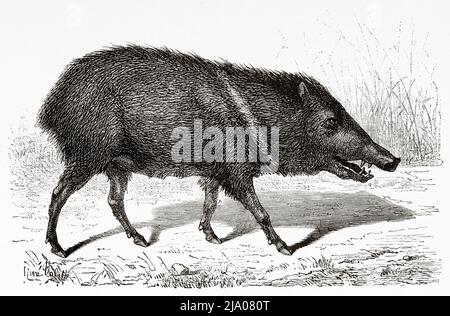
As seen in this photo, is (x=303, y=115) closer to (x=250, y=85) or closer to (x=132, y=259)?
(x=250, y=85)

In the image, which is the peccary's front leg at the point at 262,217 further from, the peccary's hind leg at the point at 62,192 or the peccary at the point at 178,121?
the peccary's hind leg at the point at 62,192

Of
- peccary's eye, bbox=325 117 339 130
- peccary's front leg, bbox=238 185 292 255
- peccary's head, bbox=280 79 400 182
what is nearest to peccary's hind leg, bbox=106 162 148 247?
peccary's front leg, bbox=238 185 292 255

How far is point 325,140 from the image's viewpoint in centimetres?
655

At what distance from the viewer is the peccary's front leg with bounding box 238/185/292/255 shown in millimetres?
6234

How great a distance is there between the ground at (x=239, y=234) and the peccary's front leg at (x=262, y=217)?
0.10m

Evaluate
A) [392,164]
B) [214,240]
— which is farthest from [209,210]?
[392,164]

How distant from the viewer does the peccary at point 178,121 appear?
6090 mm

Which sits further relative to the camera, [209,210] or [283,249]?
[209,210]

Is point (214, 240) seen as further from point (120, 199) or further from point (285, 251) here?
point (120, 199)

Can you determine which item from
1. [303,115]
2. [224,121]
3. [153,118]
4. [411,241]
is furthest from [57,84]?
[411,241]

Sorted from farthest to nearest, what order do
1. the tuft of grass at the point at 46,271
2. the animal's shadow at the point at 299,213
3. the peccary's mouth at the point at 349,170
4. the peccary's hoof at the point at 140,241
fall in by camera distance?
the animal's shadow at the point at 299,213 < the peccary's mouth at the point at 349,170 < the peccary's hoof at the point at 140,241 < the tuft of grass at the point at 46,271

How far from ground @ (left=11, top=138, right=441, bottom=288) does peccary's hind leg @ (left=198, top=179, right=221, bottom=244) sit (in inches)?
3.5

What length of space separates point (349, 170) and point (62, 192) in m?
2.32

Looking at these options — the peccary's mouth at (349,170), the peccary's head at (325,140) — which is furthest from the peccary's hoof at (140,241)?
the peccary's mouth at (349,170)
